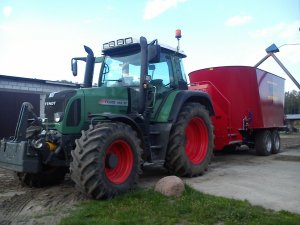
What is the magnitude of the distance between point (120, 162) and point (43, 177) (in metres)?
1.63

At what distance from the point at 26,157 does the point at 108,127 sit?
1.37m

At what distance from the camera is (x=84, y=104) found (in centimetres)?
642

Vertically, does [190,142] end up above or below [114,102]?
below

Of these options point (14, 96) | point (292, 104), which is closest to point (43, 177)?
point (14, 96)

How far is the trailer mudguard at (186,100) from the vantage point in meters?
7.55

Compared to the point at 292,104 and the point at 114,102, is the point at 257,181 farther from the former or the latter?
the point at 292,104

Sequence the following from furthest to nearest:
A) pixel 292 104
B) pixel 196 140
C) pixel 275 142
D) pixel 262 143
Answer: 1. pixel 292 104
2. pixel 275 142
3. pixel 262 143
4. pixel 196 140

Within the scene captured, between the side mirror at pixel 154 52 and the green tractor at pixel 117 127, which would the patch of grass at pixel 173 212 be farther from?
the side mirror at pixel 154 52

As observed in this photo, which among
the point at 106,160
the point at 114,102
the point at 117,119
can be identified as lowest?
the point at 106,160

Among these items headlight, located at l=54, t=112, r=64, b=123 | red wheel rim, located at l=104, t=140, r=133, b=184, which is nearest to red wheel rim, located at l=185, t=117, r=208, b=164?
red wheel rim, located at l=104, t=140, r=133, b=184

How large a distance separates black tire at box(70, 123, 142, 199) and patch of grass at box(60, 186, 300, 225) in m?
0.23

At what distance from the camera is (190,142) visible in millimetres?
8484

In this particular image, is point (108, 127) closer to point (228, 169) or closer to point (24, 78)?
point (228, 169)

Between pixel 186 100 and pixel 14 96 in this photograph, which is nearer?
pixel 186 100
